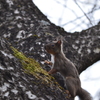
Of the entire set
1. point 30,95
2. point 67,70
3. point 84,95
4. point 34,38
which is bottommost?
point 30,95

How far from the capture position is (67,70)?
376 cm

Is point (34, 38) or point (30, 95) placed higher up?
point (34, 38)

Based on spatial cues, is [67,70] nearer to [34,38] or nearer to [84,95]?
[84,95]

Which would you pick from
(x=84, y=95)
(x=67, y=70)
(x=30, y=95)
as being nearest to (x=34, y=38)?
(x=67, y=70)

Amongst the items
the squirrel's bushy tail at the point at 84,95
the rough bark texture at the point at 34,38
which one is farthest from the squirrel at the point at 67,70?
the rough bark texture at the point at 34,38

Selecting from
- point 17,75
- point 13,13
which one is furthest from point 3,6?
point 17,75

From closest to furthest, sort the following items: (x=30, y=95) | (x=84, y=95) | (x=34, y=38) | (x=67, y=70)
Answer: (x=30, y=95)
(x=84, y=95)
(x=34, y=38)
(x=67, y=70)

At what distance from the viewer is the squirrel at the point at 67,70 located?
129 inches

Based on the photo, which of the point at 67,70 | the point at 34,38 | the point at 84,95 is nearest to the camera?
the point at 84,95

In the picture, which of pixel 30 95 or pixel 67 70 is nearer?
pixel 30 95

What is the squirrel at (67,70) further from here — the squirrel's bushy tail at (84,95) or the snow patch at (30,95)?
the snow patch at (30,95)

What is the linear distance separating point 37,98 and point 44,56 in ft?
4.55

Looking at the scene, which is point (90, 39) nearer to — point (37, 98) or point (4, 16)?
point (4, 16)

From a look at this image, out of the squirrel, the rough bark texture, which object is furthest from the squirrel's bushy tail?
the rough bark texture
